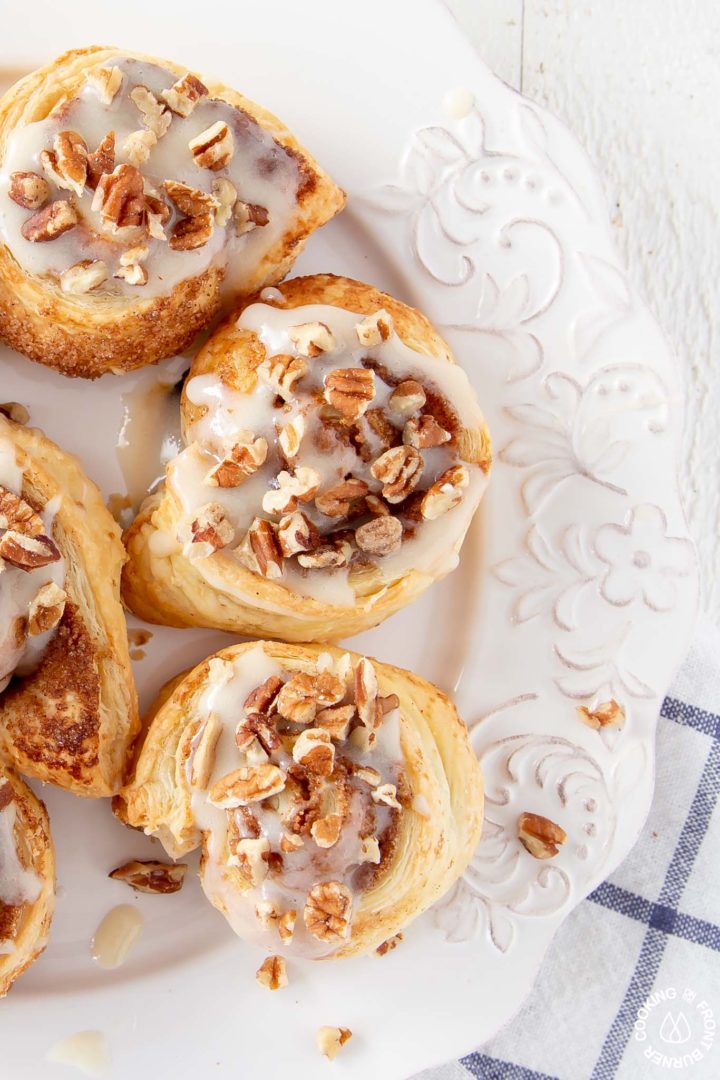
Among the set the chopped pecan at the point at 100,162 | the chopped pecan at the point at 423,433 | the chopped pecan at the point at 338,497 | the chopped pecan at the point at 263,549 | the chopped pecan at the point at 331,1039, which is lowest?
the chopped pecan at the point at 331,1039

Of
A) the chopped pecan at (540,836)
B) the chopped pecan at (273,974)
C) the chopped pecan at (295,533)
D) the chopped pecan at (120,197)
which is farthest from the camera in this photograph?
the chopped pecan at (540,836)

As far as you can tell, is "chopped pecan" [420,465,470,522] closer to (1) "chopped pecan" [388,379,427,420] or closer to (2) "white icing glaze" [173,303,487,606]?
(2) "white icing glaze" [173,303,487,606]

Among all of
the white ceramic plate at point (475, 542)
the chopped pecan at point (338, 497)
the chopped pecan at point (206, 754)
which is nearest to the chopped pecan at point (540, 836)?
the white ceramic plate at point (475, 542)

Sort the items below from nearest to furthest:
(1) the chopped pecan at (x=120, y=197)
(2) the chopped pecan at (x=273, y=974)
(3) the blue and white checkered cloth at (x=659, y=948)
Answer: (1) the chopped pecan at (x=120, y=197) → (2) the chopped pecan at (x=273, y=974) → (3) the blue and white checkered cloth at (x=659, y=948)

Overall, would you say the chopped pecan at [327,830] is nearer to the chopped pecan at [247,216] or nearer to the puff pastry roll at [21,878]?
the puff pastry roll at [21,878]

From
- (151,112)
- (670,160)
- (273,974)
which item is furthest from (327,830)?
(670,160)

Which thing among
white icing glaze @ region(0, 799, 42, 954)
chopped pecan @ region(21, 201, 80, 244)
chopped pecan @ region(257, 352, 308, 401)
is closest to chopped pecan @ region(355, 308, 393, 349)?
chopped pecan @ region(257, 352, 308, 401)
